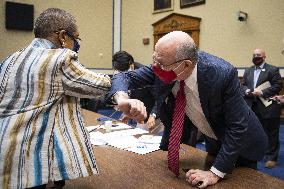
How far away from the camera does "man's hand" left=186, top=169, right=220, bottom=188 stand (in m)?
1.27

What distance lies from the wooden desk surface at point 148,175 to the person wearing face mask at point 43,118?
23cm

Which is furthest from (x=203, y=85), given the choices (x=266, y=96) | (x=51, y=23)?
(x=266, y=96)

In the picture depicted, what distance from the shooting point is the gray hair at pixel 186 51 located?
1350mm

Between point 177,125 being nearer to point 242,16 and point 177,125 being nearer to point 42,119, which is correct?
point 42,119

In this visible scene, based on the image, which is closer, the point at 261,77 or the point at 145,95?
the point at 145,95

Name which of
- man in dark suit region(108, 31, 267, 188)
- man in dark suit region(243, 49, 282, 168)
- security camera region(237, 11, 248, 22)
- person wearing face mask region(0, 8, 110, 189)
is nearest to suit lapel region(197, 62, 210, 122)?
man in dark suit region(108, 31, 267, 188)

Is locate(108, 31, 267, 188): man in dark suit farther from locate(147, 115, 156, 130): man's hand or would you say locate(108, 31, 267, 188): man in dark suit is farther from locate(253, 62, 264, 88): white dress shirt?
locate(253, 62, 264, 88): white dress shirt

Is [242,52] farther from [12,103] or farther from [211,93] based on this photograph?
[12,103]

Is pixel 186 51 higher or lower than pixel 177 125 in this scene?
higher

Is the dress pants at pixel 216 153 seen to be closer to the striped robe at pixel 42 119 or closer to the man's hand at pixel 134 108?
the man's hand at pixel 134 108

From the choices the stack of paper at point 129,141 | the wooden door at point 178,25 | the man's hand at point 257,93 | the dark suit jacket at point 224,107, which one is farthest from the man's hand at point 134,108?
the wooden door at point 178,25

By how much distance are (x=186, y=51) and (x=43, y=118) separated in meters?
0.65

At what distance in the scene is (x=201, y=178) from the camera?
128cm

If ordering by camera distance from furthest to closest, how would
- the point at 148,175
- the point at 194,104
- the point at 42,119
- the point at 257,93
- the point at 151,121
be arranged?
the point at 257,93 → the point at 151,121 → the point at 194,104 → the point at 148,175 → the point at 42,119
